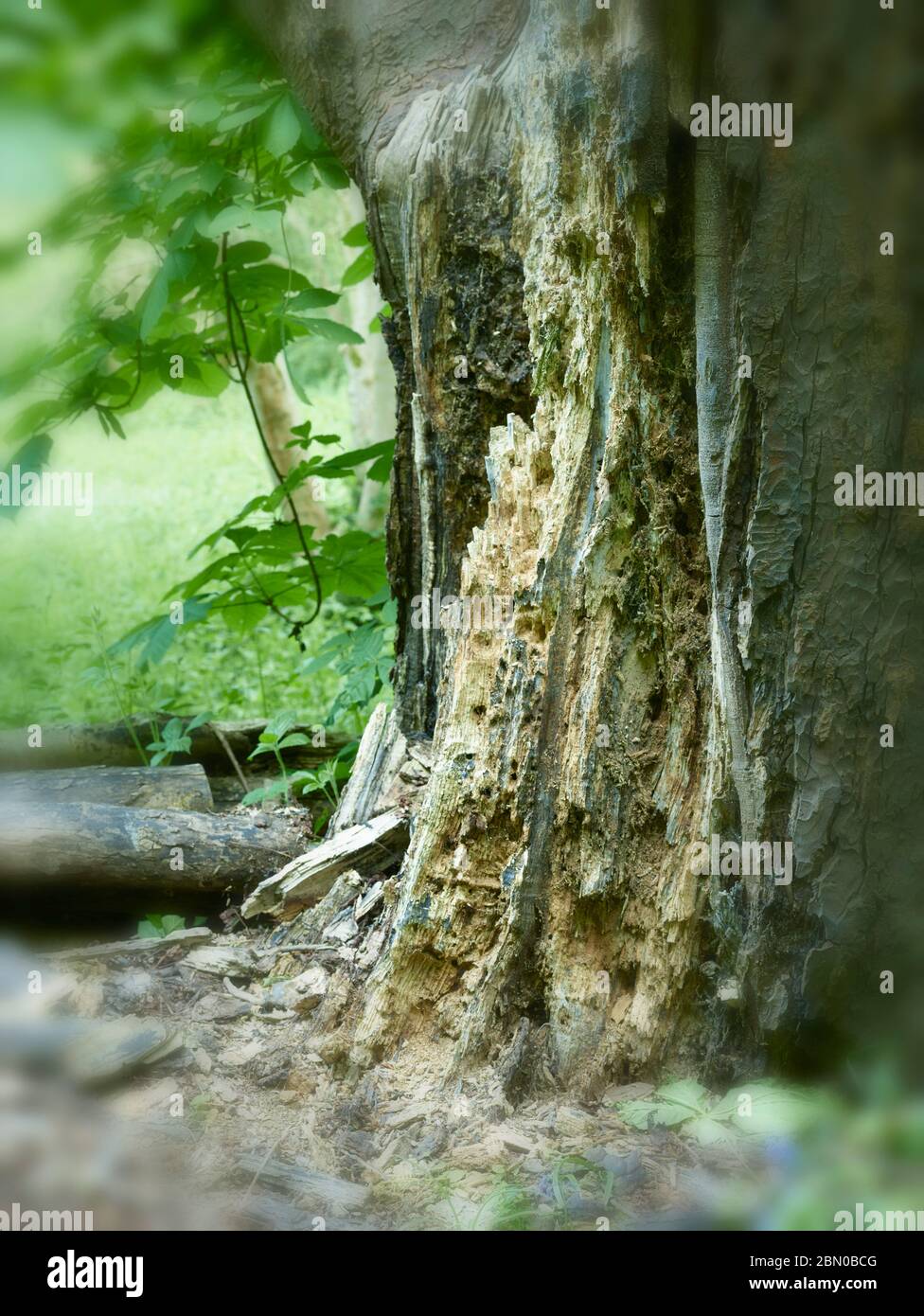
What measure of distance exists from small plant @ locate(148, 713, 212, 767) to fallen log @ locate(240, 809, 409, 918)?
2.86 feet

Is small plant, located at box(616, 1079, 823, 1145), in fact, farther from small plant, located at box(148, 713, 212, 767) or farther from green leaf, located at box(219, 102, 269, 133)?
green leaf, located at box(219, 102, 269, 133)

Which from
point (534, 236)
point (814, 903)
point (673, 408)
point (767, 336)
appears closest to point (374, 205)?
point (534, 236)

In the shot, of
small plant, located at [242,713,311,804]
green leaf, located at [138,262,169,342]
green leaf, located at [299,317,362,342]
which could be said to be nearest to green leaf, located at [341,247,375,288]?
green leaf, located at [299,317,362,342]

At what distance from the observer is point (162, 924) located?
8.75 ft

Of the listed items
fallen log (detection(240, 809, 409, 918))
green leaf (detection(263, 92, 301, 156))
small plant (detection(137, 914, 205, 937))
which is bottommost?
small plant (detection(137, 914, 205, 937))

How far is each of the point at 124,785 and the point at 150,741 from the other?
2.16 ft

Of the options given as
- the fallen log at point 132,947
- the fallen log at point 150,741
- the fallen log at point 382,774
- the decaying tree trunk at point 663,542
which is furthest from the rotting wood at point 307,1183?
the fallen log at point 150,741

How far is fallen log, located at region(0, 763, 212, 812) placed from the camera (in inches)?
113

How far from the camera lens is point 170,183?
9.39 ft

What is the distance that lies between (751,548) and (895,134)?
589 mm

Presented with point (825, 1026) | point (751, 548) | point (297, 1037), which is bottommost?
point (297, 1037)

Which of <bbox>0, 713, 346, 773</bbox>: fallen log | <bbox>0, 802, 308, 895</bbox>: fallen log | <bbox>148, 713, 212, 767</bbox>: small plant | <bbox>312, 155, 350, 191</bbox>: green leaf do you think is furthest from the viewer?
<bbox>0, 713, 346, 773</bbox>: fallen log

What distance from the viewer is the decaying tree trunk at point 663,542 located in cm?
163
